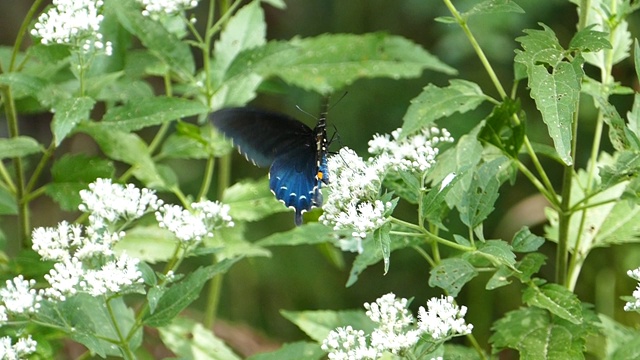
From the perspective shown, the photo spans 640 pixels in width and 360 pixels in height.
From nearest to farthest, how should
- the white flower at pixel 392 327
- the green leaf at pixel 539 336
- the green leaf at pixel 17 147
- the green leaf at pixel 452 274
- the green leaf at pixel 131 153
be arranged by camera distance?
the white flower at pixel 392 327 < the green leaf at pixel 452 274 < the green leaf at pixel 539 336 < the green leaf at pixel 17 147 < the green leaf at pixel 131 153

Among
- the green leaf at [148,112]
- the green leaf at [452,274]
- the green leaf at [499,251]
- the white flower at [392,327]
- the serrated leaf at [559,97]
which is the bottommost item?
the white flower at [392,327]

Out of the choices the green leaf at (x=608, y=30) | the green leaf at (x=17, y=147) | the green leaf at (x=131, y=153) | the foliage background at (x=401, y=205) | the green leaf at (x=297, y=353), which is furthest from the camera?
the foliage background at (x=401, y=205)

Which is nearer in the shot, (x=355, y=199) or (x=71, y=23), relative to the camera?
(x=355, y=199)

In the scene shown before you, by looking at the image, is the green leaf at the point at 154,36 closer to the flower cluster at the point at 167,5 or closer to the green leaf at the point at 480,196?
the flower cluster at the point at 167,5

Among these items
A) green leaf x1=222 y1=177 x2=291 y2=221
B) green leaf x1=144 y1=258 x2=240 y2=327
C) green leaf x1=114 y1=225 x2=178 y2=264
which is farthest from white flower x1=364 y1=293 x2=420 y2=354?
green leaf x1=114 y1=225 x2=178 y2=264

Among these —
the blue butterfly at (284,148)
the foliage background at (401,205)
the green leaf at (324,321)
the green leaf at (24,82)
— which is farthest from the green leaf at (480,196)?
the foliage background at (401,205)

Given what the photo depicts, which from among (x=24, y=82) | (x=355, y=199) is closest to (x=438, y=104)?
(x=355, y=199)

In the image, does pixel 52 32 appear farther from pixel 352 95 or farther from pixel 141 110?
pixel 352 95

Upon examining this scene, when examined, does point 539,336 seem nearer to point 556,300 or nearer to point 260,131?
point 556,300
